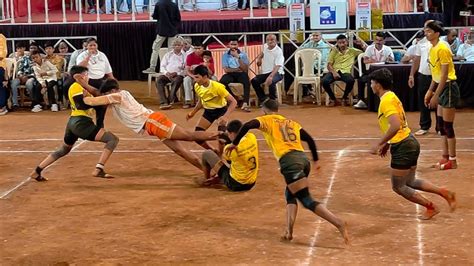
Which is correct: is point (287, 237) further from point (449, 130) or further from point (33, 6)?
point (33, 6)

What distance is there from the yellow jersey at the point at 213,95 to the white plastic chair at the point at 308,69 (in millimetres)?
6796

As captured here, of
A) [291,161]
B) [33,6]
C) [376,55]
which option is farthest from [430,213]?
[33,6]

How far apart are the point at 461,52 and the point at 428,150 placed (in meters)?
5.93

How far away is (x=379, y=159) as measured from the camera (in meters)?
14.4

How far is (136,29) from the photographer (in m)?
24.7

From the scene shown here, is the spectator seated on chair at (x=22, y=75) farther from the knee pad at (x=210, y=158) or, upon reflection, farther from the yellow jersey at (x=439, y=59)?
the yellow jersey at (x=439, y=59)

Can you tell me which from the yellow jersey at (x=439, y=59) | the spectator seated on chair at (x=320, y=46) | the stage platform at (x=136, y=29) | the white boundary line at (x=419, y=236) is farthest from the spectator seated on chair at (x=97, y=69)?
the white boundary line at (x=419, y=236)

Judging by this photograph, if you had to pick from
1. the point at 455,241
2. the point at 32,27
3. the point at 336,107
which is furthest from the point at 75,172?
A: the point at 32,27

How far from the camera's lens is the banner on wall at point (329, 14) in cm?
2251

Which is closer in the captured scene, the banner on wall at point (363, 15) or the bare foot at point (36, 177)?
the bare foot at point (36, 177)

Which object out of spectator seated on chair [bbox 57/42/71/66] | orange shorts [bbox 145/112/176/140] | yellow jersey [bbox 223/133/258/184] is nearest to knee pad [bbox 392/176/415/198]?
yellow jersey [bbox 223/133/258/184]

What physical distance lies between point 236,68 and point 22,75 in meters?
4.80

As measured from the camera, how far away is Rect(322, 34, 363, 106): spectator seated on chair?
20.2 m

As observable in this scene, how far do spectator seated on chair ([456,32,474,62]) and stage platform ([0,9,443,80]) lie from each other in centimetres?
345
